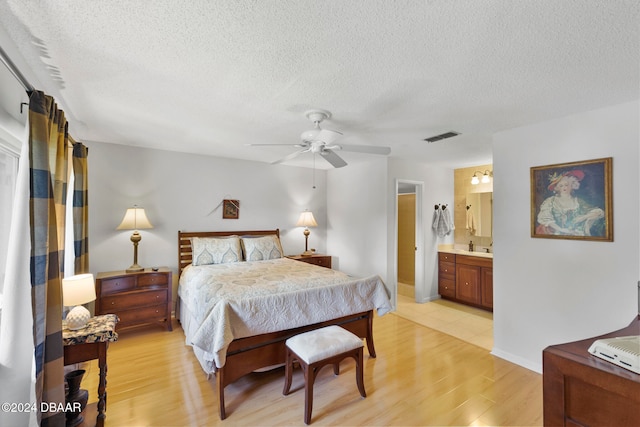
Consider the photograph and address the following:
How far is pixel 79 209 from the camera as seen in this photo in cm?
288

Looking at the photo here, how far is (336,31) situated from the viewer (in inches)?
58.1

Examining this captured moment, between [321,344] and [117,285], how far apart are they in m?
2.75

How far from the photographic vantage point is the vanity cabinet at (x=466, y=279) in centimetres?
440

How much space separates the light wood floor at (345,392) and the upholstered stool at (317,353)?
0.60ft

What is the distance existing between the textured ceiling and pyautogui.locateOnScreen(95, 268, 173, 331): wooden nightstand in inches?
72.0

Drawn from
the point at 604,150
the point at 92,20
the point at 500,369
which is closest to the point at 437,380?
the point at 500,369

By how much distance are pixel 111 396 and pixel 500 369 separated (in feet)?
11.5

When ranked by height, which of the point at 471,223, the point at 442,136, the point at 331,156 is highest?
the point at 442,136

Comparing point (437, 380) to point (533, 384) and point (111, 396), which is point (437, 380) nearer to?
point (533, 384)

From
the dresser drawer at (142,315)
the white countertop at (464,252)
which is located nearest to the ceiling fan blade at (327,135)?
the dresser drawer at (142,315)

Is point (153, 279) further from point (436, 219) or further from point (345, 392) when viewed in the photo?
point (436, 219)

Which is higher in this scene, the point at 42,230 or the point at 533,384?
the point at 42,230

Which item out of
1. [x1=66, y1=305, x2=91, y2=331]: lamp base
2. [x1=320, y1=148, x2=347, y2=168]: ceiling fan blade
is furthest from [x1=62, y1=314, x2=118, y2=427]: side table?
[x1=320, y1=148, x2=347, y2=168]: ceiling fan blade

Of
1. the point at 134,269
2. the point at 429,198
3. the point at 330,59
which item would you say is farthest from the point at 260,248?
the point at 330,59
